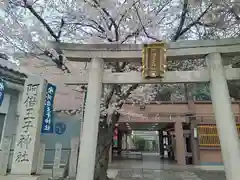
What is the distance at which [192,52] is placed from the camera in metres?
6.12

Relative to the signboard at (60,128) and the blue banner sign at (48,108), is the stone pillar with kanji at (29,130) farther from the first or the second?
the signboard at (60,128)

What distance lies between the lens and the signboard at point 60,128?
1322 cm

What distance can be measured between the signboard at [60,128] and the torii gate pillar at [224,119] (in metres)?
9.66

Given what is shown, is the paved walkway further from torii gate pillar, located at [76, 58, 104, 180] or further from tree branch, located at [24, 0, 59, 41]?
tree branch, located at [24, 0, 59, 41]

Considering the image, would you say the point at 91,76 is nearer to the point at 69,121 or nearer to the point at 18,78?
the point at 18,78

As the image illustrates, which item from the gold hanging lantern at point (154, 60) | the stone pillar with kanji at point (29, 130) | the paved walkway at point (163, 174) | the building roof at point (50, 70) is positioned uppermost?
the building roof at point (50, 70)

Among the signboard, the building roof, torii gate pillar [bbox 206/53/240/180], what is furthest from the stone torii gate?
the signboard

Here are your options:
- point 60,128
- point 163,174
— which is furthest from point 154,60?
point 60,128

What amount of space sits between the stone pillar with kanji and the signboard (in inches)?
297

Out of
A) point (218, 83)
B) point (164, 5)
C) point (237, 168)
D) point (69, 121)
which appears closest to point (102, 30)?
point (164, 5)

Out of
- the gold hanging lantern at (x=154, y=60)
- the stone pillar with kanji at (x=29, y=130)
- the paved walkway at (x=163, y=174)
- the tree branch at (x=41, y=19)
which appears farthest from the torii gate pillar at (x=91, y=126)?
the paved walkway at (x=163, y=174)

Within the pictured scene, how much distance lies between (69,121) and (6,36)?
7.24 meters

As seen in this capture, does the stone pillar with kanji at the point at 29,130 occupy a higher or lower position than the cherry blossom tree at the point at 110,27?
lower

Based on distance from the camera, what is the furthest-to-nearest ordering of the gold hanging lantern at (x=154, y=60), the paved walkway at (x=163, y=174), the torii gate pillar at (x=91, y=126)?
the paved walkway at (x=163, y=174)
the gold hanging lantern at (x=154, y=60)
the torii gate pillar at (x=91, y=126)
